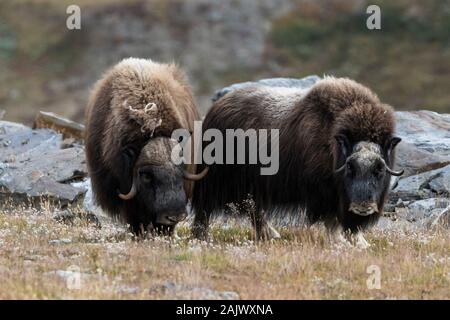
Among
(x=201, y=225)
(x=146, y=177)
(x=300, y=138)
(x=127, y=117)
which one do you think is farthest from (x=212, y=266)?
(x=201, y=225)

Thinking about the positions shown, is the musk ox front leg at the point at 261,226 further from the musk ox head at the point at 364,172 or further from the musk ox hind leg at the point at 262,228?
the musk ox head at the point at 364,172

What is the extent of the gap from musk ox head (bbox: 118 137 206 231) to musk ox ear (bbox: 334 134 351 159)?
4.24ft

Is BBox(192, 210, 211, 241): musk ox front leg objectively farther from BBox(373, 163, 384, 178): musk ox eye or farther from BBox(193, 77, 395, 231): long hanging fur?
BBox(373, 163, 384, 178): musk ox eye

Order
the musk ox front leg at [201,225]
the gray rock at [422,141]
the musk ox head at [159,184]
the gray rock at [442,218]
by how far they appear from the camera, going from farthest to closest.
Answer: the gray rock at [422,141], the gray rock at [442,218], the musk ox front leg at [201,225], the musk ox head at [159,184]

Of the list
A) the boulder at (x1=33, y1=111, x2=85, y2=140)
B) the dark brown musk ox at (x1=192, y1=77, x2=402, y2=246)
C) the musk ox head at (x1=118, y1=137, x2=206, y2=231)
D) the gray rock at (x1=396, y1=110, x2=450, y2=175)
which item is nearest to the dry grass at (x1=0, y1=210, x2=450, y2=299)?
the musk ox head at (x1=118, y1=137, x2=206, y2=231)

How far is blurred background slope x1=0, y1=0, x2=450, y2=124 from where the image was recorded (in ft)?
110

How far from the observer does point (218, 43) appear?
37.2 metres

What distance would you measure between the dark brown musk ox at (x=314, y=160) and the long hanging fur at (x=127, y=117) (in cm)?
65

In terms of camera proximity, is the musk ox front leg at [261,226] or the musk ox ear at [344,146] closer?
the musk ox ear at [344,146]

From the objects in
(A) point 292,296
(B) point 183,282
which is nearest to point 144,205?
(B) point 183,282

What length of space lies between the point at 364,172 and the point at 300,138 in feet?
2.75

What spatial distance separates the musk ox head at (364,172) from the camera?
817 cm

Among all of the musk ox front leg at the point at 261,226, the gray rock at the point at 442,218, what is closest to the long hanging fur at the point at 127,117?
the musk ox front leg at the point at 261,226

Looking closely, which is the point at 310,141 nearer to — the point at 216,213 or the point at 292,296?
the point at 216,213
